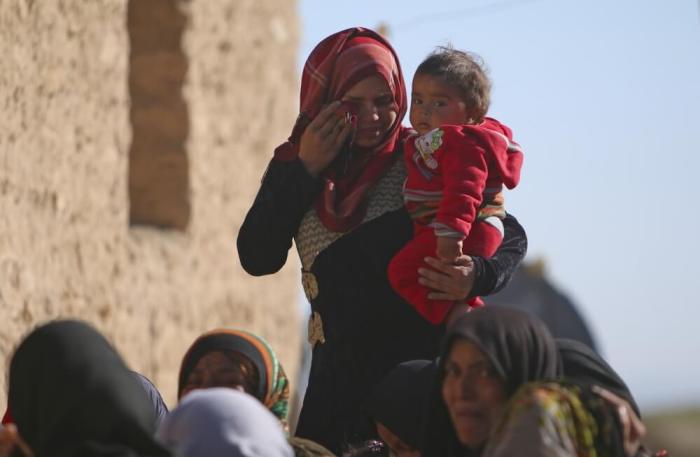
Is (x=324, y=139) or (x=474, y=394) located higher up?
(x=324, y=139)

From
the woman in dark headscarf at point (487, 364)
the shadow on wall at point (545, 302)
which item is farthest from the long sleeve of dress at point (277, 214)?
the shadow on wall at point (545, 302)

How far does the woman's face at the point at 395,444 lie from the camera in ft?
16.3

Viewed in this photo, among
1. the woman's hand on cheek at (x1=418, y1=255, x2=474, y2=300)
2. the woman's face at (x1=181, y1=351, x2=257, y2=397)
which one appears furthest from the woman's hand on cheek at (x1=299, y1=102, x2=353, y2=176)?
the woman's face at (x1=181, y1=351, x2=257, y2=397)

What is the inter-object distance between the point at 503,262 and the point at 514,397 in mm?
1051

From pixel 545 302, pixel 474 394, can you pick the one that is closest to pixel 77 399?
pixel 474 394

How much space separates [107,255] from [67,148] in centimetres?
74

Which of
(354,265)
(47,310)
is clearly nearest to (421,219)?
(354,265)

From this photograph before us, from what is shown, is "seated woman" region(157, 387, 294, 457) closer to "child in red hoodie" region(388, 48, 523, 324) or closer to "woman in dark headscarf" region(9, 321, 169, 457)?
"woman in dark headscarf" region(9, 321, 169, 457)

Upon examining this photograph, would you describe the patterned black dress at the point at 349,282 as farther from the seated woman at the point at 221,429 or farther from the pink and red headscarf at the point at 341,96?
the seated woman at the point at 221,429

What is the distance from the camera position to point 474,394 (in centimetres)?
431

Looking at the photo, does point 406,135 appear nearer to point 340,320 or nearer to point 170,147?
point 340,320

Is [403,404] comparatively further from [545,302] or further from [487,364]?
[545,302]

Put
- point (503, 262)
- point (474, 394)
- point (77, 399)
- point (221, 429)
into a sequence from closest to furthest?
point (77, 399) → point (221, 429) → point (474, 394) → point (503, 262)

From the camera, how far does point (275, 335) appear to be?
1205 centimetres
